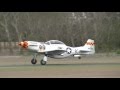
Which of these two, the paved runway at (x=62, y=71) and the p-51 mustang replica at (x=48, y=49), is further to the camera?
the p-51 mustang replica at (x=48, y=49)

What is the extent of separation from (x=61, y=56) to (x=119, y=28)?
25485mm

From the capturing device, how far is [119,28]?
4953 centimetres

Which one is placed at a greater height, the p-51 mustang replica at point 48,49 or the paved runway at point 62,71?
the p-51 mustang replica at point 48,49

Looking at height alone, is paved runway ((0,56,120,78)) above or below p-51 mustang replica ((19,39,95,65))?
below

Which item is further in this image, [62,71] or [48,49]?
[48,49]

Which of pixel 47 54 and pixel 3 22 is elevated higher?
pixel 3 22

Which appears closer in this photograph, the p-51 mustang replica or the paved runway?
the paved runway

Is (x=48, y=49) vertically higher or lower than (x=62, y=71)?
higher
